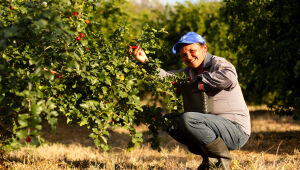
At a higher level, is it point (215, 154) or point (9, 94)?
point (9, 94)

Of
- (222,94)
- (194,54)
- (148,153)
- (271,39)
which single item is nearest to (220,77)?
(222,94)

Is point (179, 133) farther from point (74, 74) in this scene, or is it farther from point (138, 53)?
point (74, 74)

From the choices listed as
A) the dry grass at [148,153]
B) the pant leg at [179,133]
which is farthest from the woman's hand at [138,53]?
the dry grass at [148,153]

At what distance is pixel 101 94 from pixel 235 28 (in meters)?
3.81

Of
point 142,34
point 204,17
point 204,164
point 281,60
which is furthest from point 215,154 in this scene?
point 204,17

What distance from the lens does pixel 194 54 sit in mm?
3301

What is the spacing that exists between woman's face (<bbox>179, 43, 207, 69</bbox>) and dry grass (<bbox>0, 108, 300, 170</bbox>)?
1060mm

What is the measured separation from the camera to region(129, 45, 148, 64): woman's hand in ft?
9.61

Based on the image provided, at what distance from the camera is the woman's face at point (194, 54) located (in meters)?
3.29

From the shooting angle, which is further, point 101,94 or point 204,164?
point 204,164

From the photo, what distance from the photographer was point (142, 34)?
302 centimetres

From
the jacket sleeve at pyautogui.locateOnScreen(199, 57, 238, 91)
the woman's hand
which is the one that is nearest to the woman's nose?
the jacket sleeve at pyautogui.locateOnScreen(199, 57, 238, 91)

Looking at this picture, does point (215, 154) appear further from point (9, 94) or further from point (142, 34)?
point (9, 94)

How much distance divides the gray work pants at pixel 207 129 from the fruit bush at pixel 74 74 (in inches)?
8.3
